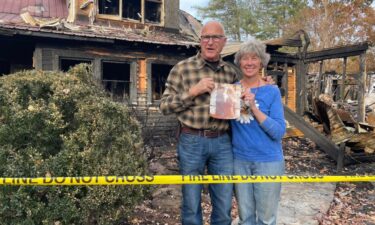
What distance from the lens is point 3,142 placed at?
10.6 feet

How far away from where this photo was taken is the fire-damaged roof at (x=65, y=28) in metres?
8.97

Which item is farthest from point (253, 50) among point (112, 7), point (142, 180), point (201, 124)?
point (112, 7)

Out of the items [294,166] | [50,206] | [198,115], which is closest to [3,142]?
[50,206]

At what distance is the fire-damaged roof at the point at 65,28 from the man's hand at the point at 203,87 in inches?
292

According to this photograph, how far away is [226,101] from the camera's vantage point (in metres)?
2.44

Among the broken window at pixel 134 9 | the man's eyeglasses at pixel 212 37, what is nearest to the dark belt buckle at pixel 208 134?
the man's eyeglasses at pixel 212 37

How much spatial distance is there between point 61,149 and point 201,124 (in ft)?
4.42

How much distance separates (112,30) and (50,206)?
8.71 m

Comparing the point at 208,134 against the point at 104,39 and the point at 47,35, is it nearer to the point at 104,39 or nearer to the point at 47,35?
the point at 47,35

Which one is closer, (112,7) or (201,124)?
(201,124)

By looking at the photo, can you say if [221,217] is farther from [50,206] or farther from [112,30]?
[112,30]

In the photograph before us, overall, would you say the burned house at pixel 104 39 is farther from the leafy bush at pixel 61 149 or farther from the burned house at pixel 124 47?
the leafy bush at pixel 61 149

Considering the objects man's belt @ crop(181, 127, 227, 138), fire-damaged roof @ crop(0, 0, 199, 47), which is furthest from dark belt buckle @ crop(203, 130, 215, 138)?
fire-damaged roof @ crop(0, 0, 199, 47)

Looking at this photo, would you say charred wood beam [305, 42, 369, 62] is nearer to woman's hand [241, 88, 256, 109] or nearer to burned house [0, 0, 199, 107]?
burned house [0, 0, 199, 107]
